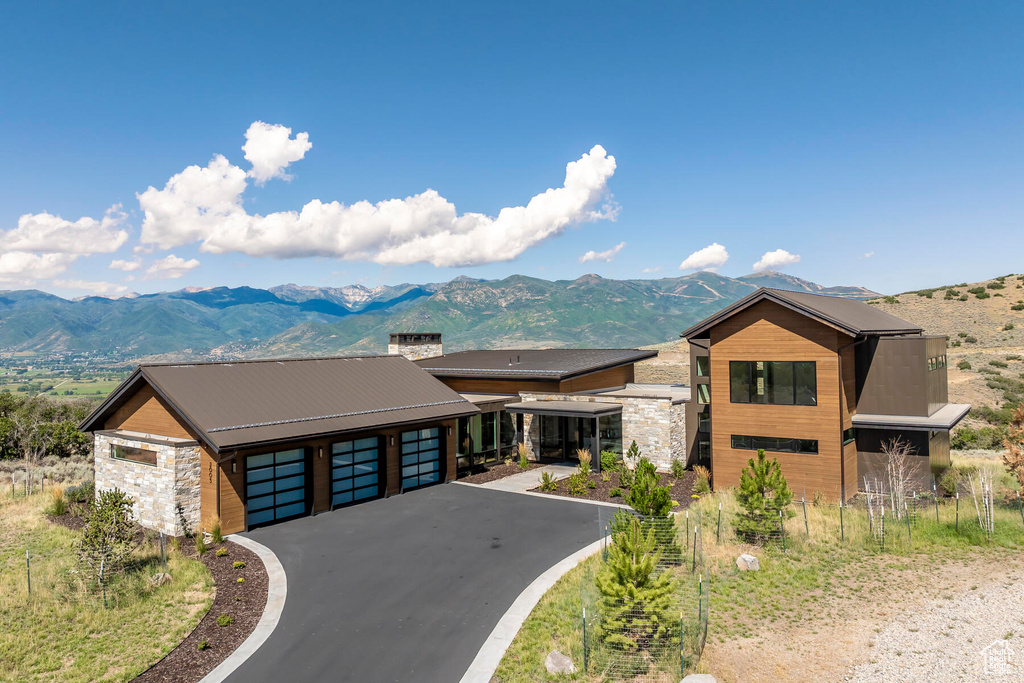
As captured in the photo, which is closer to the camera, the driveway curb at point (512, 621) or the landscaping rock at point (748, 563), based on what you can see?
the driveway curb at point (512, 621)

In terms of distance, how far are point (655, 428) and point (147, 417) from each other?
20.2 metres

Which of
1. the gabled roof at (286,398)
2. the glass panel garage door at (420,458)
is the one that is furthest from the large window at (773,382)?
the glass panel garage door at (420,458)

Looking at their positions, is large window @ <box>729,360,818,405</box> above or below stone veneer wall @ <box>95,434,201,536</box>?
above

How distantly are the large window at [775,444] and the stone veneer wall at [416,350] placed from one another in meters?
18.8

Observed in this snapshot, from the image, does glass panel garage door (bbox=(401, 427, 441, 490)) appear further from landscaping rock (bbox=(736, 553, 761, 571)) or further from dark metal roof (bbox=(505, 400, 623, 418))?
landscaping rock (bbox=(736, 553, 761, 571))

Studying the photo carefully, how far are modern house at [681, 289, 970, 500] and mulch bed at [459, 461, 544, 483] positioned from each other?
9.05 m

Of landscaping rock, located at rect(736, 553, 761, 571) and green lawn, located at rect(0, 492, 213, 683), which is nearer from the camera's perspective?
green lawn, located at rect(0, 492, 213, 683)

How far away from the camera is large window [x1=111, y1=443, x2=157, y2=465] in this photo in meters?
18.4

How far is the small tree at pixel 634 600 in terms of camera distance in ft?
33.4

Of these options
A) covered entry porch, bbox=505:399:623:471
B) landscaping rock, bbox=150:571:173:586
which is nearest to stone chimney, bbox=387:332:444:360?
covered entry porch, bbox=505:399:623:471

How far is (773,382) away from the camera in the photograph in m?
21.8

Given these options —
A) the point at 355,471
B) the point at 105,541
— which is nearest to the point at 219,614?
the point at 105,541

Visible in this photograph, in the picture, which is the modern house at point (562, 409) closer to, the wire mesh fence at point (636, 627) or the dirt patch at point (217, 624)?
the dirt patch at point (217, 624)

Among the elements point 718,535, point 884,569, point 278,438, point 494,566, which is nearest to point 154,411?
point 278,438
